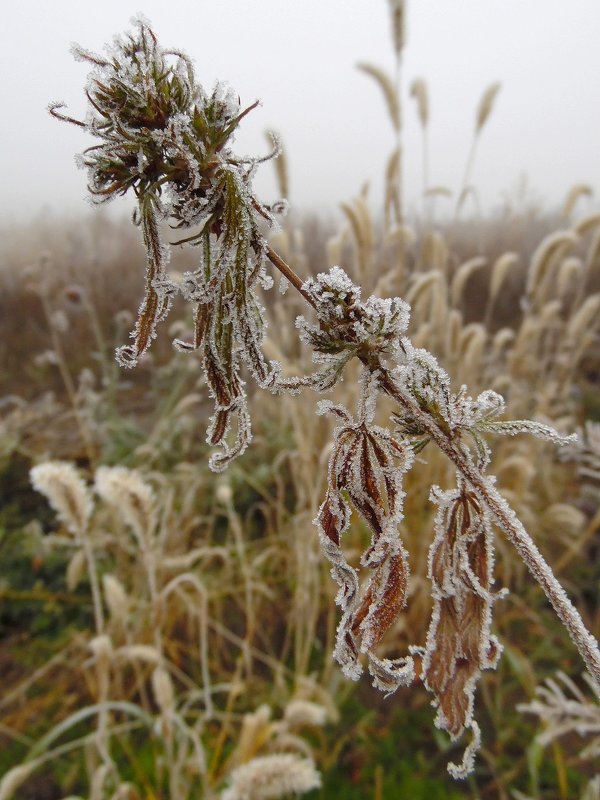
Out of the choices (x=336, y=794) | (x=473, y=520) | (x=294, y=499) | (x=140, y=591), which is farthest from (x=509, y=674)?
(x=473, y=520)

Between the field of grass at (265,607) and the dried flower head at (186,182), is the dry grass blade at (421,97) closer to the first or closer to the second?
the field of grass at (265,607)

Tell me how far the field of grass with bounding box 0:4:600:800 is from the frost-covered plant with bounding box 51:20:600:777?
1.49 feet

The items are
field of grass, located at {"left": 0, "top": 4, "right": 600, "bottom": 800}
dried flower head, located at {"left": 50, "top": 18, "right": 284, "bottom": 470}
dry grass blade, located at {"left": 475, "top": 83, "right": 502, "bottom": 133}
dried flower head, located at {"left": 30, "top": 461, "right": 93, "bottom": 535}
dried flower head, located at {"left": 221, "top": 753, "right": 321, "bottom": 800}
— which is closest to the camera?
dried flower head, located at {"left": 50, "top": 18, "right": 284, "bottom": 470}

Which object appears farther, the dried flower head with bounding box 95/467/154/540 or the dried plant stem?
the dried flower head with bounding box 95/467/154/540

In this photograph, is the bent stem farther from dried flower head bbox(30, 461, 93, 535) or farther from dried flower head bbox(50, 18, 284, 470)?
dried flower head bbox(30, 461, 93, 535)

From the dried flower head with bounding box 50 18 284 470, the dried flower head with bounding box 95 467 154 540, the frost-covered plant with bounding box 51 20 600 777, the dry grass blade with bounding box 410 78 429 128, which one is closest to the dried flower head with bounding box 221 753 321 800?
the dried flower head with bounding box 95 467 154 540

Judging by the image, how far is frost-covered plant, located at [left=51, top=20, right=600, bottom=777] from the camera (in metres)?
0.34

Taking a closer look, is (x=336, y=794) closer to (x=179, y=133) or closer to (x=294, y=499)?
(x=294, y=499)

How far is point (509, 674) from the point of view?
2.12 meters

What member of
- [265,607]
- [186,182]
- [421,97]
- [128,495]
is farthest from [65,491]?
[421,97]

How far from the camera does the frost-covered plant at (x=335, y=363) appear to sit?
1.10ft

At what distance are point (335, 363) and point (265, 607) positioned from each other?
6.74 feet

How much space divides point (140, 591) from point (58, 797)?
23.6 inches

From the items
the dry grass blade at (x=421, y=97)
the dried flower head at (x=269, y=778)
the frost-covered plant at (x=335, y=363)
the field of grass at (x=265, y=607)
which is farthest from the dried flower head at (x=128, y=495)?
the dry grass blade at (x=421, y=97)
